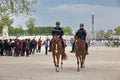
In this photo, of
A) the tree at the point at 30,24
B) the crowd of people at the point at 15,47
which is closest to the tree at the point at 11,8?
the crowd of people at the point at 15,47

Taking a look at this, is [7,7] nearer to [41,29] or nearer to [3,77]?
[3,77]

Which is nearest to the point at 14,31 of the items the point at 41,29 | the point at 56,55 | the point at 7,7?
the point at 41,29

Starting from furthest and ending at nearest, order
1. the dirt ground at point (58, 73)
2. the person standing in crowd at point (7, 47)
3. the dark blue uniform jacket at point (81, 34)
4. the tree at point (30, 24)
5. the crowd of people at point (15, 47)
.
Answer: the tree at point (30, 24), the person standing in crowd at point (7, 47), the crowd of people at point (15, 47), the dark blue uniform jacket at point (81, 34), the dirt ground at point (58, 73)

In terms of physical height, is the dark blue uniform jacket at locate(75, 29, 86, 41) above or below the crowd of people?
above

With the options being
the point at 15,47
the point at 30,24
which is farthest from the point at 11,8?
the point at 30,24

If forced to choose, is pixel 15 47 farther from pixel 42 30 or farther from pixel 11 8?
pixel 42 30

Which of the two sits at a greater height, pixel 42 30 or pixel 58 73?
pixel 42 30

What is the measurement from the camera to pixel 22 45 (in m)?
47.9

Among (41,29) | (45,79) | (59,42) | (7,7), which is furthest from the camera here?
(41,29)

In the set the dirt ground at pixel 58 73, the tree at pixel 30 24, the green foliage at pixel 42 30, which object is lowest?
the dirt ground at pixel 58 73

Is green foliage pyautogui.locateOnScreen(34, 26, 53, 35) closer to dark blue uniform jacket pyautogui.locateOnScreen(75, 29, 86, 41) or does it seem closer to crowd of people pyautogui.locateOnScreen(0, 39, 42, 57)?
crowd of people pyautogui.locateOnScreen(0, 39, 42, 57)

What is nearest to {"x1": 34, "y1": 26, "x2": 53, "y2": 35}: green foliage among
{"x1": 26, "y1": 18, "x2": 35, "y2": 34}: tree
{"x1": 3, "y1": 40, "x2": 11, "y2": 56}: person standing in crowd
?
{"x1": 26, "y1": 18, "x2": 35, "y2": 34}: tree

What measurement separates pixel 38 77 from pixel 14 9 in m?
19.1

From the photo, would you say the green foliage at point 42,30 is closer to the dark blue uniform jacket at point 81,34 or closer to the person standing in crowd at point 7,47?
the person standing in crowd at point 7,47
